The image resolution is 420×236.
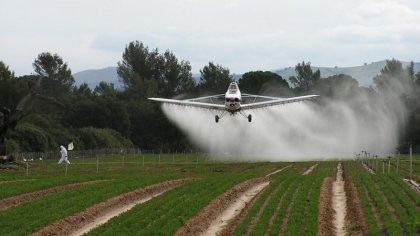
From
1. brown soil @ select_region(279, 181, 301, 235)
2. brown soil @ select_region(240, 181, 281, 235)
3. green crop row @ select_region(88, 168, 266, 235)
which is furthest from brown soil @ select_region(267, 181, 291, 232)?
green crop row @ select_region(88, 168, 266, 235)

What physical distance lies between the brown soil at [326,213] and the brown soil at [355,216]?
0.76 meters

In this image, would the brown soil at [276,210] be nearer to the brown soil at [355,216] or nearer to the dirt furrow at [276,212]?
the dirt furrow at [276,212]

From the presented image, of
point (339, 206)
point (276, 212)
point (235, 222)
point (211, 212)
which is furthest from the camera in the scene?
point (339, 206)

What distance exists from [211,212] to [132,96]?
130 m

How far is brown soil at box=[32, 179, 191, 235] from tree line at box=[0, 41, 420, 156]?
4753 centimetres

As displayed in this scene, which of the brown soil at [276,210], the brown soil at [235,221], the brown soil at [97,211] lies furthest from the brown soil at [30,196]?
the brown soil at [276,210]

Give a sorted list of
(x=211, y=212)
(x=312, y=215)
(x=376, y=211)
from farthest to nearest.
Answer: (x=211, y=212) → (x=376, y=211) → (x=312, y=215)

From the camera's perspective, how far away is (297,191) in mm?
37406

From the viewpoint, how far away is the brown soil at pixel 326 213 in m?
24.9

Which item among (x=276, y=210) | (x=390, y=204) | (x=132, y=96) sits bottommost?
(x=276, y=210)

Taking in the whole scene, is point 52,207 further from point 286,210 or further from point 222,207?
point 286,210

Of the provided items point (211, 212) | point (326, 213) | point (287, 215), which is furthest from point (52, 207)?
point (326, 213)

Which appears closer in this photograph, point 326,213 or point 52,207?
point 326,213

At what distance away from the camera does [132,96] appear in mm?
158000
